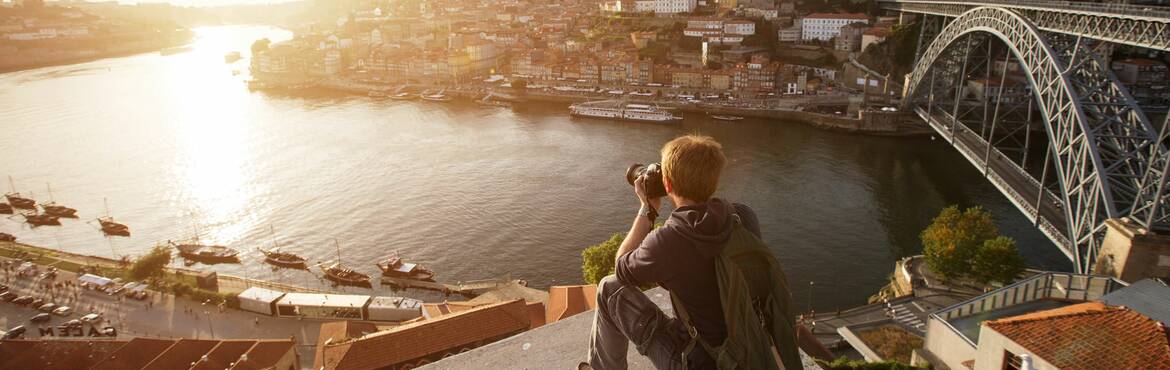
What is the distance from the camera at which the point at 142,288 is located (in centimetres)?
905

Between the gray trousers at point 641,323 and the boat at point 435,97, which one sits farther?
the boat at point 435,97

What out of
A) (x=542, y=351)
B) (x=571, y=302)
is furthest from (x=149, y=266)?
(x=542, y=351)

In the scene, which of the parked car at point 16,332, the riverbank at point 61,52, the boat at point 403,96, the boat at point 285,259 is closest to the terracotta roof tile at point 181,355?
the parked car at point 16,332

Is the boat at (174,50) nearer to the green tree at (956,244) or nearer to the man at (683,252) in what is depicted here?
the green tree at (956,244)

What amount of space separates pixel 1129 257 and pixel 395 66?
28.1 metres

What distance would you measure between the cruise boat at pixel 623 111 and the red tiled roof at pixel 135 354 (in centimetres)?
1614

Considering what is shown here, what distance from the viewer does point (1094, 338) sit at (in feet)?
10.8

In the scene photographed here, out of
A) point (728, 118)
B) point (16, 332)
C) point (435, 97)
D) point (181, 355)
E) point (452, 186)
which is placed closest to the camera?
point (181, 355)

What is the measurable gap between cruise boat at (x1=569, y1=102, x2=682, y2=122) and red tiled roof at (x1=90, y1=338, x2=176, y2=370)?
1614cm

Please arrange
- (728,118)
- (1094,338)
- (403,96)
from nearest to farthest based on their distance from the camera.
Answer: (1094,338), (728,118), (403,96)

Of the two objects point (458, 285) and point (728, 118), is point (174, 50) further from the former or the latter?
point (458, 285)

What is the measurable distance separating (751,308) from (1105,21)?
9682 millimetres

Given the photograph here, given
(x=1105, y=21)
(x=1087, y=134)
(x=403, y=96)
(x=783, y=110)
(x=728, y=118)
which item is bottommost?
(x=728, y=118)

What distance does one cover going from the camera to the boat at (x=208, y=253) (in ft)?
36.8
